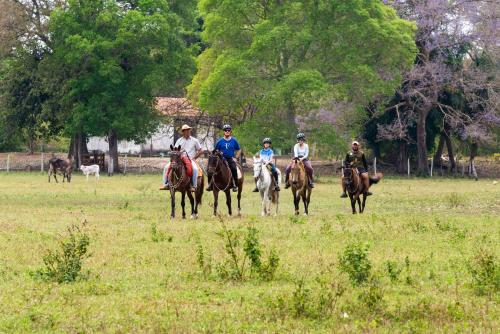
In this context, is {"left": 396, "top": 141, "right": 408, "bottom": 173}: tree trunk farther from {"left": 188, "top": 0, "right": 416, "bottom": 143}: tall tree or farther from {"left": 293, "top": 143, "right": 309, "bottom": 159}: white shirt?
{"left": 293, "top": 143, "right": 309, "bottom": 159}: white shirt

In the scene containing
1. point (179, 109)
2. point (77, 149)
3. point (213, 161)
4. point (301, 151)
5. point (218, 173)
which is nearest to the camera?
point (213, 161)

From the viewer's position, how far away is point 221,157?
22.9 meters

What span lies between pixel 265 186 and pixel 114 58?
35371 mm

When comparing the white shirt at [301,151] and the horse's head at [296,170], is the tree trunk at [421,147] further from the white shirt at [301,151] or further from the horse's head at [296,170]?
the horse's head at [296,170]

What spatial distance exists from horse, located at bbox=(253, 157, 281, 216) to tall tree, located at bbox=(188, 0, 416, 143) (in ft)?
63.7

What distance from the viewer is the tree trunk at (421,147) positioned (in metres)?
57.9

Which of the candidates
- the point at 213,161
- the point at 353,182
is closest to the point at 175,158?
the point at 213,161

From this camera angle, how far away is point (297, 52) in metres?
47.2

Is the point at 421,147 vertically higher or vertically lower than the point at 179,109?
lower

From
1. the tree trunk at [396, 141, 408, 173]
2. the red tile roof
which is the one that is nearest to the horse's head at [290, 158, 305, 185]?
the tree trunk at [396, 141, 408, 173]

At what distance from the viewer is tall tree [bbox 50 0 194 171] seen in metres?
57.2

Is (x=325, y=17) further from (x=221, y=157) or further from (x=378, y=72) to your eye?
(x=221, y=157)

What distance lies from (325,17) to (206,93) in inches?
289

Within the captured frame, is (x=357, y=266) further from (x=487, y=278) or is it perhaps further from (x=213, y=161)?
(x=213, y=161)
